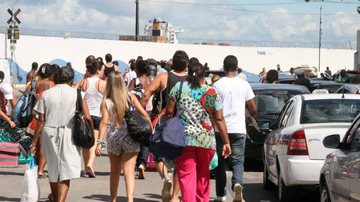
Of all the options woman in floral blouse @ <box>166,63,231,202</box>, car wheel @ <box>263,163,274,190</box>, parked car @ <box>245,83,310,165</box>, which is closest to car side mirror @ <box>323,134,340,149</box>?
woman in floral blouse @ <box>166,63,231,202</box>

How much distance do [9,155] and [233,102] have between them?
19.2 feet

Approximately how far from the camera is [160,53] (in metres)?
66.4

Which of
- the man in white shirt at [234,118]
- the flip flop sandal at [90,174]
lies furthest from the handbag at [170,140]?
the flip flop sandal at [90,174]

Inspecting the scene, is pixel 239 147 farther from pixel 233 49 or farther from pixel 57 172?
pixel 233 49

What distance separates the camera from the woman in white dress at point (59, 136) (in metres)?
9.89

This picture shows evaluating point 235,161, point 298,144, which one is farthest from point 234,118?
point 298,144

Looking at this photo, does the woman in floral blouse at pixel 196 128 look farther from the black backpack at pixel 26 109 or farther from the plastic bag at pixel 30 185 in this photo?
the black backpack at pixel 26 109

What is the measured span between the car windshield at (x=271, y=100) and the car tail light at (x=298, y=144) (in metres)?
5.15

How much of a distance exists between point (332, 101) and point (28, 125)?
4.69 m

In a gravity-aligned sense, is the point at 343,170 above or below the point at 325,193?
above

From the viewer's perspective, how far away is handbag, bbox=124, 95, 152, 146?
10367 mm

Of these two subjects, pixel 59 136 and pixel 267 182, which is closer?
pixel 59 136

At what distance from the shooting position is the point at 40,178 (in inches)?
543

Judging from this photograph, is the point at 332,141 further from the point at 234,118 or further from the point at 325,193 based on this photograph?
the point at 234,118
